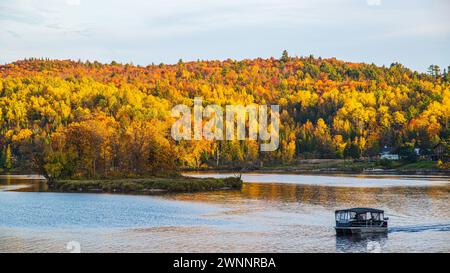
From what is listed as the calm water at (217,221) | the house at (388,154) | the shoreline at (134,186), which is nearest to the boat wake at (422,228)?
the calm water at (217,221)

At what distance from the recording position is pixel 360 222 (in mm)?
44094

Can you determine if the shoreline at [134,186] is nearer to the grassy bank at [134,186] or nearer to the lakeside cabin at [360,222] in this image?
the grassy bank at [134,186]

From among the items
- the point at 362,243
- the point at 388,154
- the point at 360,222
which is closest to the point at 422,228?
the point at 360,222

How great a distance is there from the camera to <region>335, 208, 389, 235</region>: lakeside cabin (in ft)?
144

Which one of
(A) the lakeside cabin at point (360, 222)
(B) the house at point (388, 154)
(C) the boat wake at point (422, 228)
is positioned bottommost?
(C) the boat wake at point (422, 228)

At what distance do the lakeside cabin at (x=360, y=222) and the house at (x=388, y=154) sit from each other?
334 feet

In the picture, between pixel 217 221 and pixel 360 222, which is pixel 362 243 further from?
pixel 217 221

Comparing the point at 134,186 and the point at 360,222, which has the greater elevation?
the point at 134,186

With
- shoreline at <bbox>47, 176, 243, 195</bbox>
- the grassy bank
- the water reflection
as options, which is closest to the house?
shoreline at <bbox>47, 176, 243, 195</bbox>

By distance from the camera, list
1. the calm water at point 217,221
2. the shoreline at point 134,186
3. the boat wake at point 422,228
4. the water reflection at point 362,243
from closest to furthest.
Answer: the water reflection at point 362,243
the calm water at point 217,221
the boat wake at point 422,228
the shoreline at point 134,186

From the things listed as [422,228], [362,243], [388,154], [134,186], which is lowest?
[362,243]

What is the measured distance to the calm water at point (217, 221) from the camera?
39625mm

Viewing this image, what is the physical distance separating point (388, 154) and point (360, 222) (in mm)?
112180
